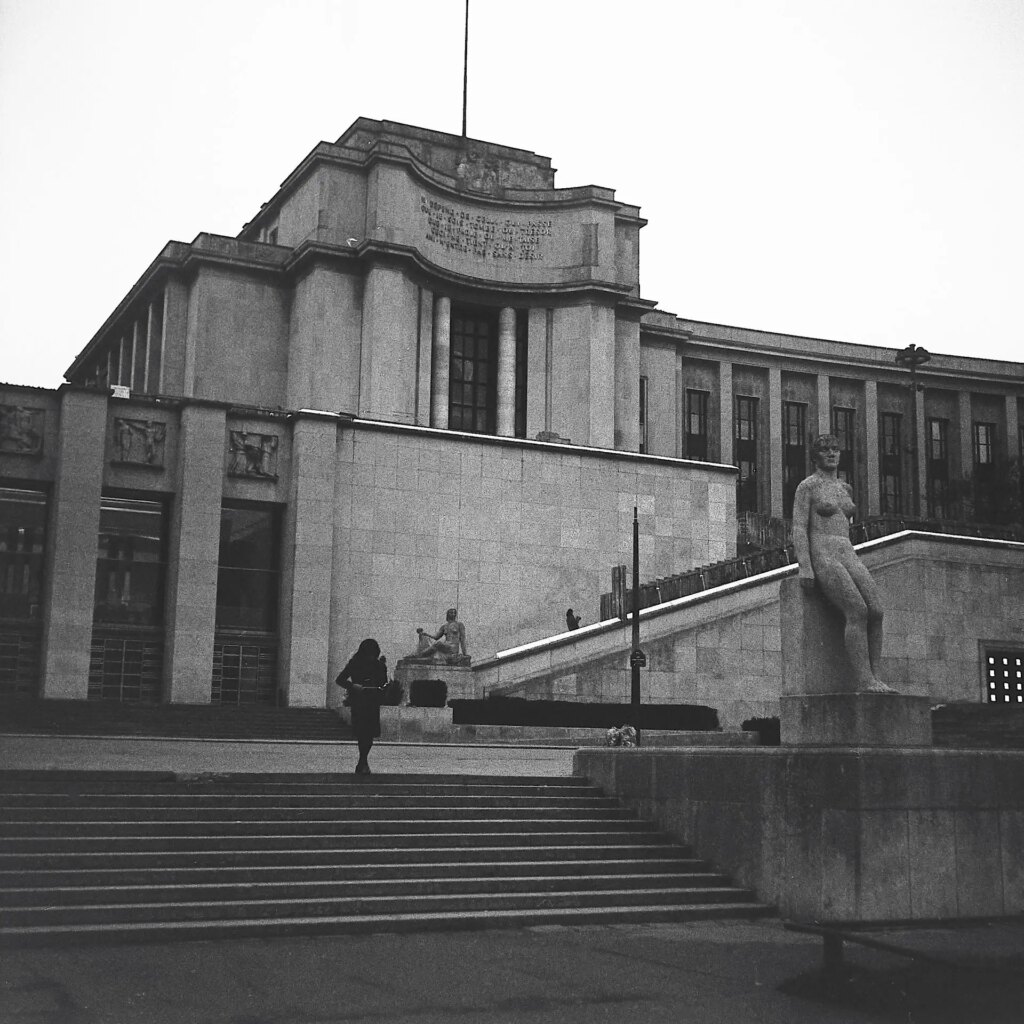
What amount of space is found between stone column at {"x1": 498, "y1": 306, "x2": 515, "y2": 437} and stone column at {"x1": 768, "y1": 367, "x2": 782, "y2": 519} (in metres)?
16.8

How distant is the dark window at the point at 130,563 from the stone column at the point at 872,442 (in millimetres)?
38389

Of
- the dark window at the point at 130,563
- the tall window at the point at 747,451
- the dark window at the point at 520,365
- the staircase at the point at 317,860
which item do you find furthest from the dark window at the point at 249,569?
the tall window at the point at 747,451

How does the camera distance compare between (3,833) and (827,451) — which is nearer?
(3,833)

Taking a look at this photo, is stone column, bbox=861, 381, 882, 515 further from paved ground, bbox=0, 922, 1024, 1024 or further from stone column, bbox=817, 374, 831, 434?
paved ground, bbox=0, 922, 1024, 1024

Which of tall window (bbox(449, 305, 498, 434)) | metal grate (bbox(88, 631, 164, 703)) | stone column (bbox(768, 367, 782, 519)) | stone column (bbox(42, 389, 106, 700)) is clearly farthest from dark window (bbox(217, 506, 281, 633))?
stone column (bbox(768, 367, 782, 519))

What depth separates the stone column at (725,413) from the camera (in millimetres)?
61500

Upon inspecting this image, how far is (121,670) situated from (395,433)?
10.8 metres

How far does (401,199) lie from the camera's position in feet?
160

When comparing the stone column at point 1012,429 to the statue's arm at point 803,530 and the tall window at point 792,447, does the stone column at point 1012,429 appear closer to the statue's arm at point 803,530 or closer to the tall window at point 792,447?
the tall window at point 792,447

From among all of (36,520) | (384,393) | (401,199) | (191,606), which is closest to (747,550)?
(384,393)

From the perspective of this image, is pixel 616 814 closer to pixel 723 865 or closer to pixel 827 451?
pixel 723 865

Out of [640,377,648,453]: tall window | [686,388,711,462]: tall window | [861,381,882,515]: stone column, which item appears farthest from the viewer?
[861,381,882,515]: stone column

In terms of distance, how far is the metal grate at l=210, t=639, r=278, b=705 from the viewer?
3766cm

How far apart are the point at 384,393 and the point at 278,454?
9.51 m
